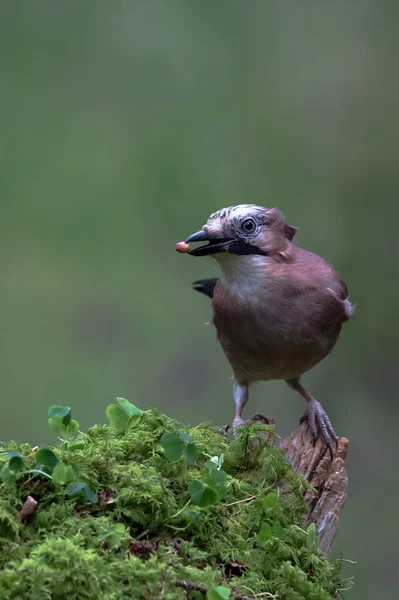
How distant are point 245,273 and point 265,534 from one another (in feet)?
4.91

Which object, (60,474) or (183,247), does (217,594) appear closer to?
(60,474)

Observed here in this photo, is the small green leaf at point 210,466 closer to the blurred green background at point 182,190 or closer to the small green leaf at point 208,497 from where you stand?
the small green leaf at point 208,497

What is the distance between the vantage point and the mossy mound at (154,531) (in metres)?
1.52

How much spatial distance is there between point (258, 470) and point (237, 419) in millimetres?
1192

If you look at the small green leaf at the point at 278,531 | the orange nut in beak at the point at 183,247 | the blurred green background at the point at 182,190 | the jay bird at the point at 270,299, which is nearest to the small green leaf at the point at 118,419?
the small green leaf at the point at 278,531

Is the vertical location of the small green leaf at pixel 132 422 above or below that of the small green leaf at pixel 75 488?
above

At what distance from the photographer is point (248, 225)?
3.22 m

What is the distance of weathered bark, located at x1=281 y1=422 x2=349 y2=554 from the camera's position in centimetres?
239

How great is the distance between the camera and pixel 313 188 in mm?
6117

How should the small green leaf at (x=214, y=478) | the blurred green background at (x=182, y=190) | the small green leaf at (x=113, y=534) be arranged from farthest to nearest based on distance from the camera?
the blurred green background at (x=182, y=190) < the small green leaf at (x=214, y=478) < the small green leaf at (x=113, y=534)

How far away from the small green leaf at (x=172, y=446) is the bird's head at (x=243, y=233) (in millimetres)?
1067

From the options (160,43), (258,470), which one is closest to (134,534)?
(258,470)

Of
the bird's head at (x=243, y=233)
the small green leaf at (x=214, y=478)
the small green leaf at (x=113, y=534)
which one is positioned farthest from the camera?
the bird's head at (x=243, y=233)

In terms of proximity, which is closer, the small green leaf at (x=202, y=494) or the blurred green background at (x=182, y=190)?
the small green leaf at (x=202, y=494)
